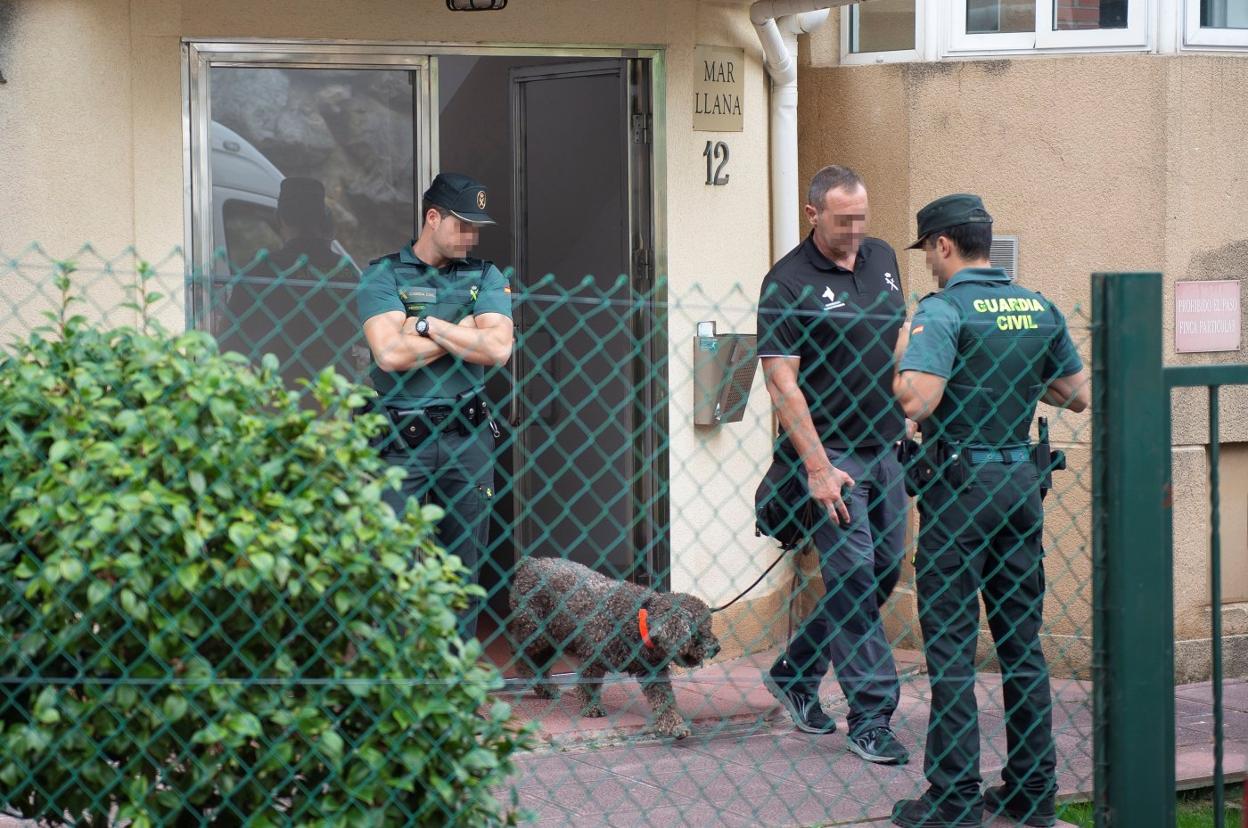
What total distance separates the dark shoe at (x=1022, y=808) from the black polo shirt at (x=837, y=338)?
1.22 m

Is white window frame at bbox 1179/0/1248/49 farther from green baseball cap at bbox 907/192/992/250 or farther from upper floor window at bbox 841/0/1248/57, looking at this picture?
green baseball cap at bbox 907/192/992/250

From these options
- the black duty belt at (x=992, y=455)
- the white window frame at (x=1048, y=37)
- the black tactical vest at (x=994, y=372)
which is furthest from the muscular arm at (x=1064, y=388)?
the white window frame at (x=1048, y=37)

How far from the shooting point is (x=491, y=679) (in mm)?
3029

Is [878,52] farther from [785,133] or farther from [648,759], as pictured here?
[648,759]

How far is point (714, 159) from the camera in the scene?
664 cm

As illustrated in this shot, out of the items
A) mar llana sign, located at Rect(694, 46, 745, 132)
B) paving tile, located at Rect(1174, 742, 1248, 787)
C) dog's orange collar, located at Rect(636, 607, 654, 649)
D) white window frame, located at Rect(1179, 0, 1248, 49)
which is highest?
white window frame, located at Rect(1179, 0, 1248, 49)

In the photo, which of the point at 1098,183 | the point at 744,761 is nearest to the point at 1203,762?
the point at 744,761

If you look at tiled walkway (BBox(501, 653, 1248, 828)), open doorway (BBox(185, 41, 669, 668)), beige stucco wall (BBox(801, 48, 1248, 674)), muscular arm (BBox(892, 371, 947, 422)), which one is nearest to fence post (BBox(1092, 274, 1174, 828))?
tiled walkway (BBox(501, 653, 1248, 828))

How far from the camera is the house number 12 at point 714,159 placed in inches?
261

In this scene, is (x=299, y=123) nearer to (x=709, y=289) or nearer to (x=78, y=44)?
(x=78, y=44)

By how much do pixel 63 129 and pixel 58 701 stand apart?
3.59m

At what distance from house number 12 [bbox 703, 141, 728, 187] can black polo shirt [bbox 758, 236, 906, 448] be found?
132 cm

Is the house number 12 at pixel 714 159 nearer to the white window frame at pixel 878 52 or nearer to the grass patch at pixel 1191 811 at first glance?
the white window frame at pixel 878 52

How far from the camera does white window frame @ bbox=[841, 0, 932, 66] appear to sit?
6.84 metres
